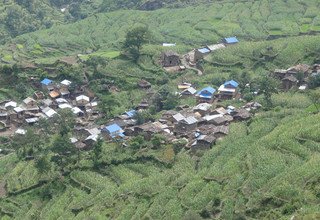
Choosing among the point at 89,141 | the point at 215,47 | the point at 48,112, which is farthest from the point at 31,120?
the point at 215,47

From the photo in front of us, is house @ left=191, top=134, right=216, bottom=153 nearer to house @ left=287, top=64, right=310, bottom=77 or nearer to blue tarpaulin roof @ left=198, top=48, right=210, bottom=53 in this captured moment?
house @ left=287, top=64, right=310, bottom=77

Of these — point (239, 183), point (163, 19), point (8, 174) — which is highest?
point (239, 183)

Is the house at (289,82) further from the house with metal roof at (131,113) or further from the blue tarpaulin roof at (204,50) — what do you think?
the house with metal roof at (131,113)

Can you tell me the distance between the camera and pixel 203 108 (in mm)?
51656

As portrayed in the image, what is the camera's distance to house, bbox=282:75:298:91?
5431 cm

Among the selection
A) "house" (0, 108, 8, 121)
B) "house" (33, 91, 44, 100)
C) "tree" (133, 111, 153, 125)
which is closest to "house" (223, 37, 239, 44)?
"tree" (133, 111, 153, 125)

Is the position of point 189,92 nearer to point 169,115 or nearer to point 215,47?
point 169,115

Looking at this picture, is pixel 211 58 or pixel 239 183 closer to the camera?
pixel 239 183

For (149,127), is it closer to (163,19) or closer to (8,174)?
(8,174)

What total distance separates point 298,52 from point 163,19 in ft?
104

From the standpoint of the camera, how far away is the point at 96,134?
164 ft

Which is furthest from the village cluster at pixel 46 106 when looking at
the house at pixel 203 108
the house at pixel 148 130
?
the house at pixel 203 108

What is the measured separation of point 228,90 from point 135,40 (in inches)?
622

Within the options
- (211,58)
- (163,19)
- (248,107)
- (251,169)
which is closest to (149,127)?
(248,107)
